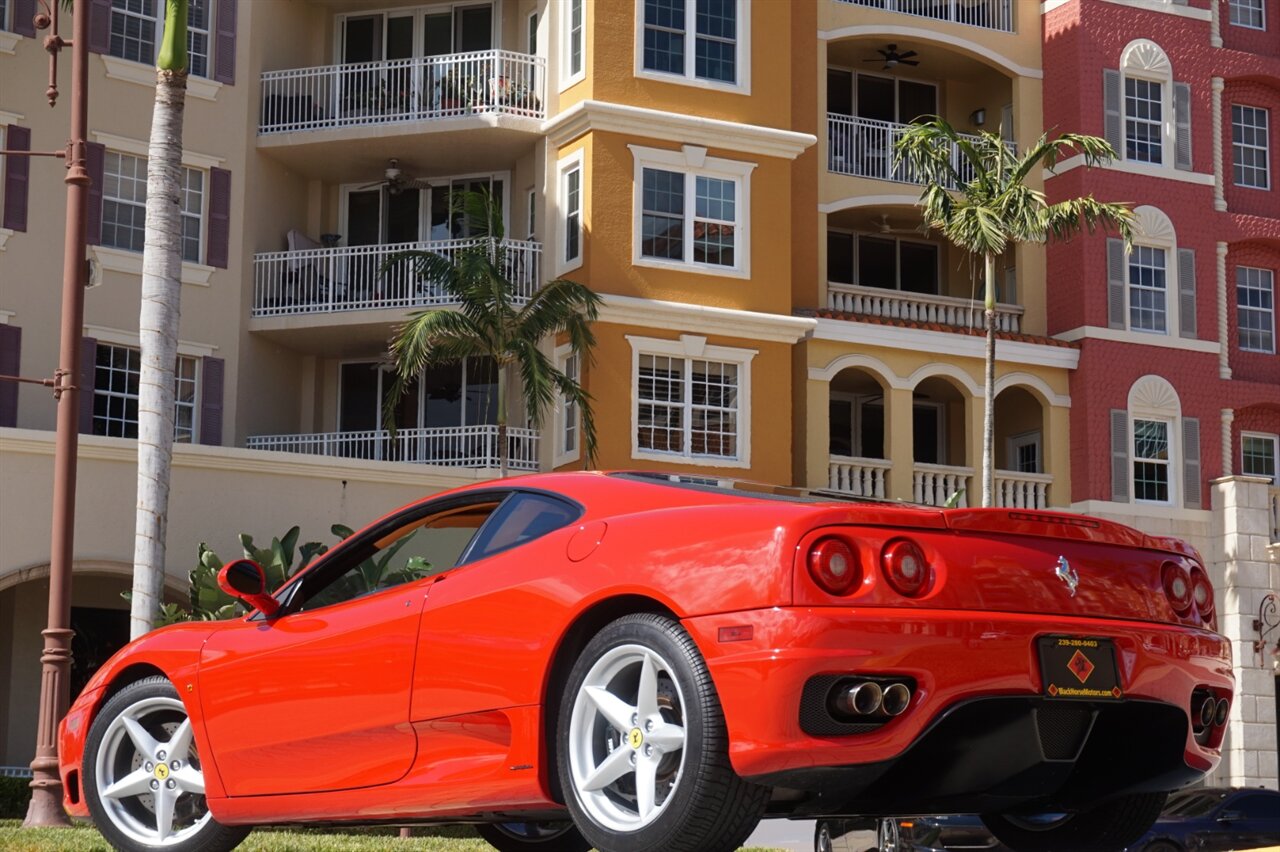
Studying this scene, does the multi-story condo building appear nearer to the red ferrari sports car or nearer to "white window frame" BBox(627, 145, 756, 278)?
"white window frame" BBox(627, 145, 756, 278)

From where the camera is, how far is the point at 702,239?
30234 millimetres

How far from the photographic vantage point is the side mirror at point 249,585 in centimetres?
742

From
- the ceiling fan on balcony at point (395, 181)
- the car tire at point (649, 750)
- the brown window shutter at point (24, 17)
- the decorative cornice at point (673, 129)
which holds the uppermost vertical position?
the brown window shutter at point (24, 17)

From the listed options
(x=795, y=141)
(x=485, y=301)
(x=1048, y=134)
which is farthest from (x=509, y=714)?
(x=1048, y=134)

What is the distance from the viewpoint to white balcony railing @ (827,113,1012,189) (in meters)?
33.2

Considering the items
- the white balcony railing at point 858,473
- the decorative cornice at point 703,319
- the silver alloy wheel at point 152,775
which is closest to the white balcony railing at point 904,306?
the decorative cornice at point 703,319

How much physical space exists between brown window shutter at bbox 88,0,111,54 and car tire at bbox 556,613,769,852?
2539cm

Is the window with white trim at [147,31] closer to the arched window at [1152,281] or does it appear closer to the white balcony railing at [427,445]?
the white balcony railing at [427,445]

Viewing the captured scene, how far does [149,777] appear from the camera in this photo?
7.95 metres

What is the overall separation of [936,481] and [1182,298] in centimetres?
647

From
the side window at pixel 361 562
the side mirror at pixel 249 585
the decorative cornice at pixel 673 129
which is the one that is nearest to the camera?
the side window at pixel 361 562

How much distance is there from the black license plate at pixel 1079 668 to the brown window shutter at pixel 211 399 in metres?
24.8

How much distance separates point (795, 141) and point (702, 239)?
2.36 metres

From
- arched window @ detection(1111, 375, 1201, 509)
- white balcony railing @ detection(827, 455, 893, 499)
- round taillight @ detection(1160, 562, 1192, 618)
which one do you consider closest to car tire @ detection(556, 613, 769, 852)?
round taillight @ detection(1160, 562, 1192, 618)
